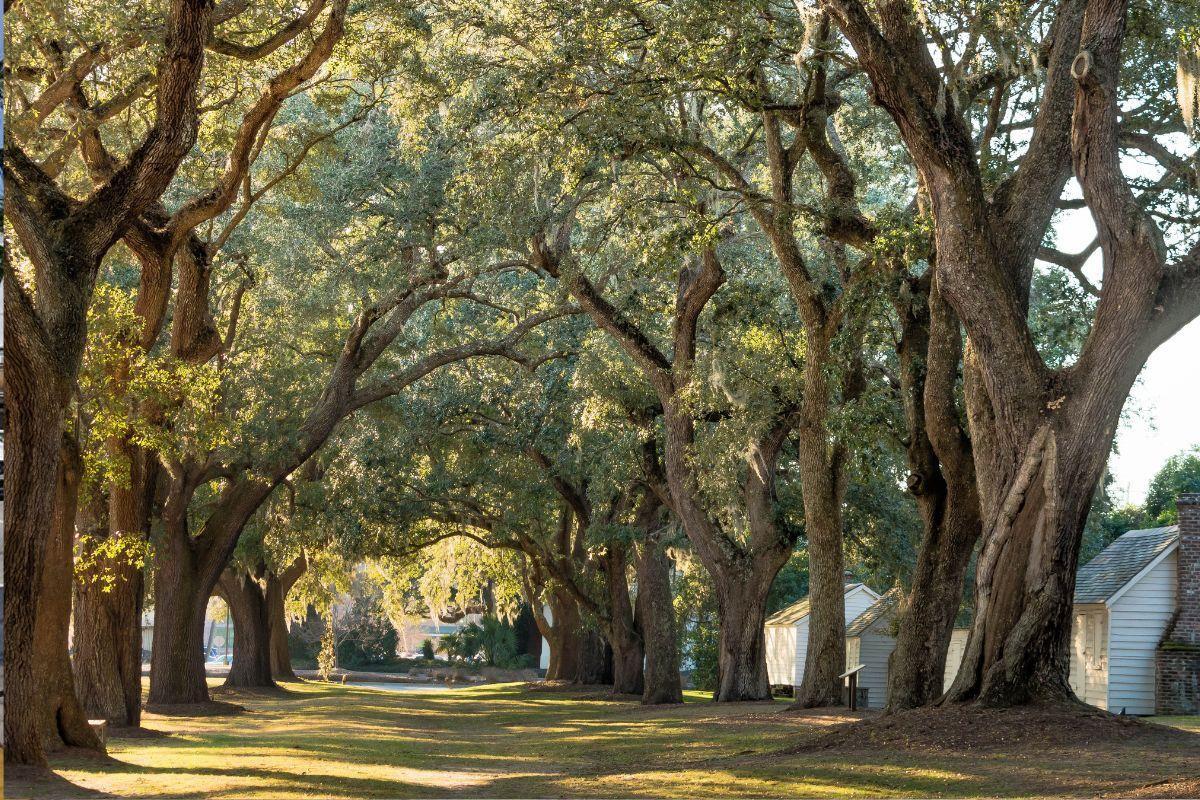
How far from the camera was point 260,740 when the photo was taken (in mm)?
18797

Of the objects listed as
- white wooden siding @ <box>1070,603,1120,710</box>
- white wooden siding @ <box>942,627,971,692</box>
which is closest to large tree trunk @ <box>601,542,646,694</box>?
white wooden siding @ <box>942,627,971,692</box>

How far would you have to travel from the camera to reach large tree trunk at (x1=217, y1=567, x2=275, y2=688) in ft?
122

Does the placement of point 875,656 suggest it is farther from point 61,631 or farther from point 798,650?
point 61,631

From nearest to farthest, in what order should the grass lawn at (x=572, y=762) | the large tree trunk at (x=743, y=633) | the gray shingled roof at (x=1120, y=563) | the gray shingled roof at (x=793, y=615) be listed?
the grass lawn at (x=572, y=762)
the large tree trunk at (x=743, y=633)
the gray shingled roof at (x=1120, y=563)
the gray shingled roof at (x=793, y=615)

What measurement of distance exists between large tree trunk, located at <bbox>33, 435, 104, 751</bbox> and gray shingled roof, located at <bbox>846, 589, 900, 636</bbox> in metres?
21.5

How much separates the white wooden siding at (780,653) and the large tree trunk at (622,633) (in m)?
7.59

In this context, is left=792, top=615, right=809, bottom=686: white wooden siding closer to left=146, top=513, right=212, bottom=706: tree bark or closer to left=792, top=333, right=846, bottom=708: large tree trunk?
left=146, top=513, right=212, bottom=706: tree bark

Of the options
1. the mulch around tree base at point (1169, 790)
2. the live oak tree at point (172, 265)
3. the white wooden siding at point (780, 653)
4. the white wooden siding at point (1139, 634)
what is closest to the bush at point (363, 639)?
the white wooden siding at point (780, 653)

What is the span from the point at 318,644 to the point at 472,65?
165 ft

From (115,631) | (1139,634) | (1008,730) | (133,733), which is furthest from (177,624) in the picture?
(1139,634)

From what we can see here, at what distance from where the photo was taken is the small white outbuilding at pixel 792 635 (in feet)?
138

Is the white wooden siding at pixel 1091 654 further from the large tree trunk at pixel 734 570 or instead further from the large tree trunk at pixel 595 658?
the large tree trunk at pixel 595 658

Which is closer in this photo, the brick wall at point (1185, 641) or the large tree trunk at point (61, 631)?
the large tree trunk at point (61, 631)

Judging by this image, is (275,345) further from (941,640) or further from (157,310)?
(941,640)
